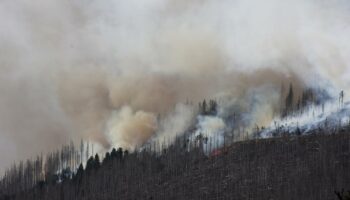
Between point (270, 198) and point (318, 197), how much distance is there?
16633 millimetres

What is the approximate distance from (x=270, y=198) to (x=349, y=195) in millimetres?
167164

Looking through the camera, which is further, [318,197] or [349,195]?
[318,197]

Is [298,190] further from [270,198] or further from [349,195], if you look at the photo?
[349,195]

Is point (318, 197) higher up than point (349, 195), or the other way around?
point (318, 197)

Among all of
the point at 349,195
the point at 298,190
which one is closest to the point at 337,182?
the point at 298,190

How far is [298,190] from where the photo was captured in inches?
7825

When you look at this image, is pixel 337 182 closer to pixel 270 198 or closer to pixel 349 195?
pixel 270 198

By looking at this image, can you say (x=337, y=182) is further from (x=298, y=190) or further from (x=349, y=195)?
(x=349, y=195)

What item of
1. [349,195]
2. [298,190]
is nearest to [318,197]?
[298,190]

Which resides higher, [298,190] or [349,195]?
[298,190]

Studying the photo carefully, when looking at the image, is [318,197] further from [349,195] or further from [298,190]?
[349,195]

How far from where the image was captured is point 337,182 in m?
199

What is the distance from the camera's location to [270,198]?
19988 cm

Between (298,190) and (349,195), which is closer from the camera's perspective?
(349,195)
